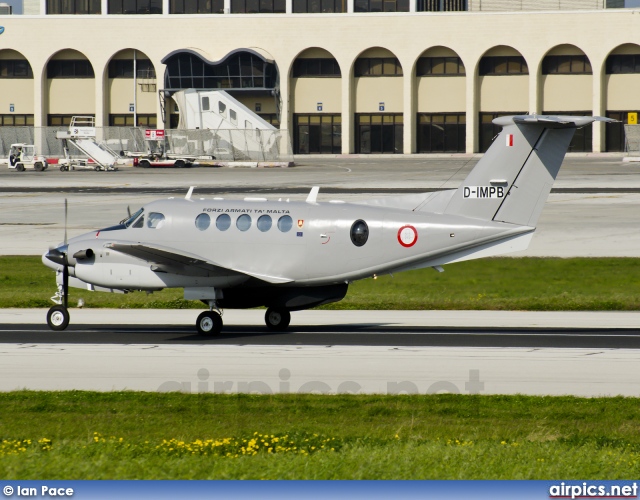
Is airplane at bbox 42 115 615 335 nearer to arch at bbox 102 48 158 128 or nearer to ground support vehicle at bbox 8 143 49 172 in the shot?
ground support vehicle at bbox 8 143 49 172

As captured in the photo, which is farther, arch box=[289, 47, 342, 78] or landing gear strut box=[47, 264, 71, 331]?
arch box=[289, 47, 342, 78]

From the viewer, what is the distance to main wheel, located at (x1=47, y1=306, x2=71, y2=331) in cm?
2317

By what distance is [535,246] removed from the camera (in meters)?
39.0

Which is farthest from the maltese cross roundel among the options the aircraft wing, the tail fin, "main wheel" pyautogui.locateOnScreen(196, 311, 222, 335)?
"main wheel" pyautogui.locateOnScreen(196, 311, 222, 335)

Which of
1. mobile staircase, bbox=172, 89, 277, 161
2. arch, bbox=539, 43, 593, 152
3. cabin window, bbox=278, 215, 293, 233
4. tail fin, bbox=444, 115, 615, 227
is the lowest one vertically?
cabin window, bbox=278, 215, 293, 233

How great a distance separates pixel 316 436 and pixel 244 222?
10339 mm

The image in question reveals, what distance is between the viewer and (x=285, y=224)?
2253 centimetres

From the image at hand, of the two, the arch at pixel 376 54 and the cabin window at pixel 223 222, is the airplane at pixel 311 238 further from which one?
the arch at pixel 376 54

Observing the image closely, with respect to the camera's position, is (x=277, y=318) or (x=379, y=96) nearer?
(x=277, y=318)

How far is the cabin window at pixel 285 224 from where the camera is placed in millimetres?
22500

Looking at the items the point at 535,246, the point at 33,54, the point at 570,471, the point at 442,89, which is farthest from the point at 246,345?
the point at 33,54

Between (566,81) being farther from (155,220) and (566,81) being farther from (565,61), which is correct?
(155,220)

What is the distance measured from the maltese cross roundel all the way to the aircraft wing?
264 centimetres

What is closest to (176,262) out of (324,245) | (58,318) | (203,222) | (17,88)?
(203,222)
